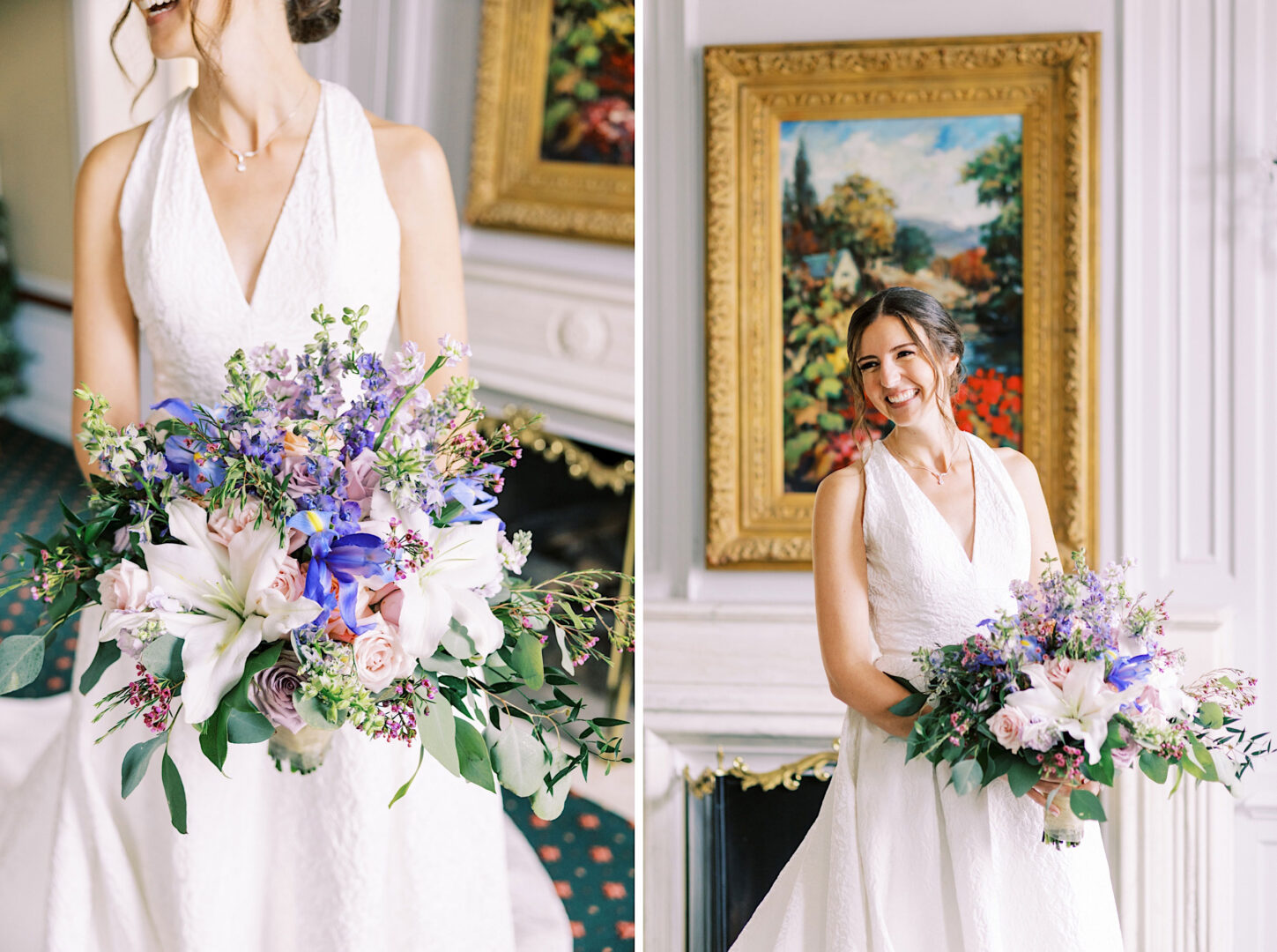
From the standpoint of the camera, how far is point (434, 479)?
1.13 meters

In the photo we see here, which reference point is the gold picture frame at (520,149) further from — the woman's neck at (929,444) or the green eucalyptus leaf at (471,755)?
the green eucalyptus leaf at (471,755)

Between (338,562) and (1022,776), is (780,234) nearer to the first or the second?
(1022,776)

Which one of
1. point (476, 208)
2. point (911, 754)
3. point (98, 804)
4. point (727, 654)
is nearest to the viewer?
point (98, 804)

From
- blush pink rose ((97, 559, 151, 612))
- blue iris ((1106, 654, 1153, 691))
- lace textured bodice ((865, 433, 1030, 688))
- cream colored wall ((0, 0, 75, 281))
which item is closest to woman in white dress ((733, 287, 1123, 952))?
lace textured bodice ((865, 433, 1030, 688))

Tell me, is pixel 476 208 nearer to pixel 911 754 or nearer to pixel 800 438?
pixel 911 754

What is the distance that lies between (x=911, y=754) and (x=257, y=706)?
0.94m

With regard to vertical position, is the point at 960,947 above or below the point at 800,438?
below

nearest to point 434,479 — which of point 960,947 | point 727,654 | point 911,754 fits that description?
point 911,754

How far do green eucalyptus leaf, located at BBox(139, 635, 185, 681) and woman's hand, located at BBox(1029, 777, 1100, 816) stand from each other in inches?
45.3

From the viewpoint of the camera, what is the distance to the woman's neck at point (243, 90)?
1.48 metres

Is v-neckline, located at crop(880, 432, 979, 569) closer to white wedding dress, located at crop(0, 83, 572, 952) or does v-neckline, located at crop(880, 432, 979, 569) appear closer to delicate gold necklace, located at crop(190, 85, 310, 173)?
white wedding dress, located at crop(0, 83, 572, 952)

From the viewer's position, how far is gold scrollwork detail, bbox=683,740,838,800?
2.75m

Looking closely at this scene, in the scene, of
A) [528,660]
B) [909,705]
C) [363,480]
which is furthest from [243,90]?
[909,705]

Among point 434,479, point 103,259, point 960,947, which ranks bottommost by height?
point 960,947
